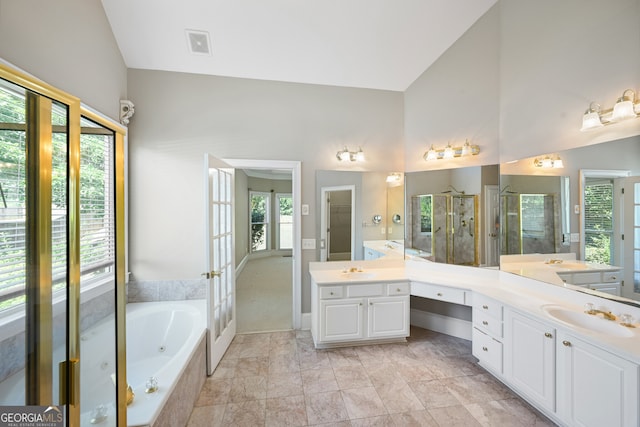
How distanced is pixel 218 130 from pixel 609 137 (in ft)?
11.0

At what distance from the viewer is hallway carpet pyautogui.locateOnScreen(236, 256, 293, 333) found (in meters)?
3.19

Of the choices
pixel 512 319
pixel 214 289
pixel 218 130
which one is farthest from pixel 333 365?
pixel 218 130

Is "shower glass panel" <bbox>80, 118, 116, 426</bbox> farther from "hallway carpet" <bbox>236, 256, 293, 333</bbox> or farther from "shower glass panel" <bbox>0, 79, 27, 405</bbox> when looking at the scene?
"hallway carpet" <bbox>236, 256, 293, 333</bbox>

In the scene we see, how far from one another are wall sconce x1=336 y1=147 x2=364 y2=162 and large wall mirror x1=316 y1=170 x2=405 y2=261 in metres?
0.16

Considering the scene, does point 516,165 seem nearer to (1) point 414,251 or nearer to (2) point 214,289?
(1) point 414,251

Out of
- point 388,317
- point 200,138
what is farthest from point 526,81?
point 200,138

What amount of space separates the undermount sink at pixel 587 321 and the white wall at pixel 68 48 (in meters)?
3.76

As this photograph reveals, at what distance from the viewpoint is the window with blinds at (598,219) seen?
1708 mm

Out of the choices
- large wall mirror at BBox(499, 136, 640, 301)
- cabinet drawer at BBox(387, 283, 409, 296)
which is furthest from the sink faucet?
cabinet drawer at BBox(387, 283, 409, 296)

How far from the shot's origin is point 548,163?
6.84 ft

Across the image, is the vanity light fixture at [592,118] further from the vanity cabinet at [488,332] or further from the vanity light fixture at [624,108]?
the vanity cabinet at [488,332]

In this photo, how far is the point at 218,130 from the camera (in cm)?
281

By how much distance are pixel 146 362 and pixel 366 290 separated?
2183 millimetres

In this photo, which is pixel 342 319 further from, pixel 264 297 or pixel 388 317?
pixel 264 297
